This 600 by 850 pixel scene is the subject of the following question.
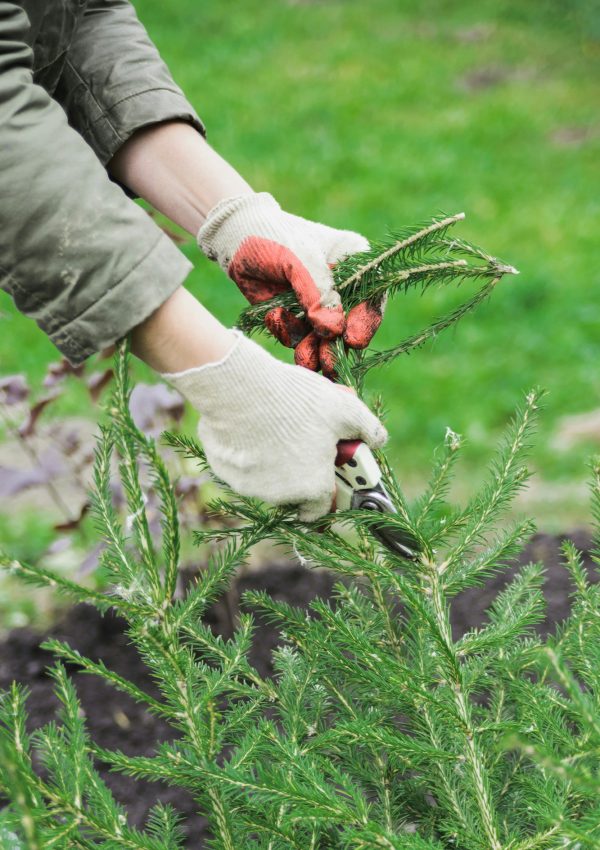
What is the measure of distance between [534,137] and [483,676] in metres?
5.90

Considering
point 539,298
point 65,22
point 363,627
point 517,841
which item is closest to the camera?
point 517,841

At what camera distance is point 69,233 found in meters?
1.30

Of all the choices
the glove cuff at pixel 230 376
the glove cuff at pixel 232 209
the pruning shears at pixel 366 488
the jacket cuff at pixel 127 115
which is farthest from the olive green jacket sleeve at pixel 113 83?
the pruning shears at pixel 366 488

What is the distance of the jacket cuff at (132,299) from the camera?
1298mm

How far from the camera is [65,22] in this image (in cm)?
166

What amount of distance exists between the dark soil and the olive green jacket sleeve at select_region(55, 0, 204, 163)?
1.49 meters

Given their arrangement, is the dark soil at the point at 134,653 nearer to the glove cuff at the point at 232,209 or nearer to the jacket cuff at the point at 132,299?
the glove cuff at the point at 232,209

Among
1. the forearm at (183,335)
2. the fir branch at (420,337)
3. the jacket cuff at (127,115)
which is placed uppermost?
the jacket cuff at (127,115)

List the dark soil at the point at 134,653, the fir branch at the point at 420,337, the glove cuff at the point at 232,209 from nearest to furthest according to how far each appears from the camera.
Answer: the fir branch at the point at 420,337
the glove cuff at the point at 232,209
the dark soil at the point at 134,653

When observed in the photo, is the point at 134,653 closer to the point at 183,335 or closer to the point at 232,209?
the point at 232,209

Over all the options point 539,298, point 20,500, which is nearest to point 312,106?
point 539,298

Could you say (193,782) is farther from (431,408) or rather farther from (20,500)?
(431,408)

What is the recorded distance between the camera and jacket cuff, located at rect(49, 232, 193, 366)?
4.26 ft

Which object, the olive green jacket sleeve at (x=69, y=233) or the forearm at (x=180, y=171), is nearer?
the olive green jacket sleeve at (x=69, y=233)
